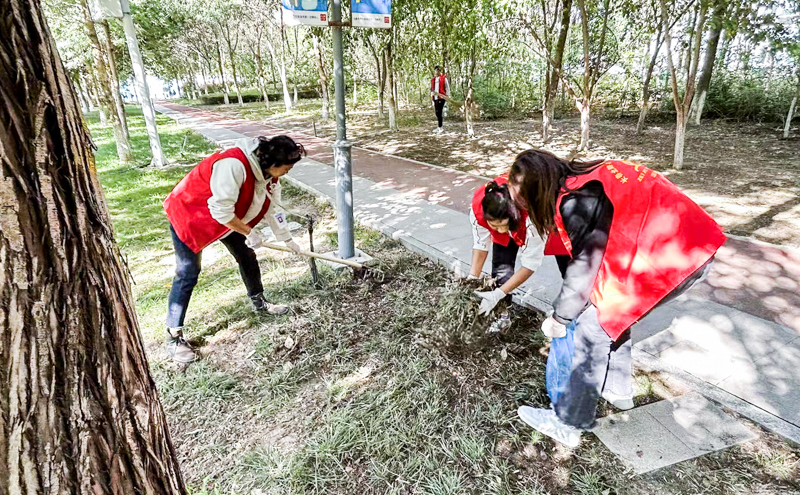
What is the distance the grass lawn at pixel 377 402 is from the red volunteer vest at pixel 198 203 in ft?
2.78

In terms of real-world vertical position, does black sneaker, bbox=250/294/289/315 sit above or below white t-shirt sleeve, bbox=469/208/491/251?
below

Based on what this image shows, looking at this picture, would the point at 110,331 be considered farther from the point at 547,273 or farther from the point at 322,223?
the point at 322,223

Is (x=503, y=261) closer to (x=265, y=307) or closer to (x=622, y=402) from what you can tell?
(x=622, y=402)

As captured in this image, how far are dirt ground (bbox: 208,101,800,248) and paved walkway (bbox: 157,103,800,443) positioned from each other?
3.48 feet

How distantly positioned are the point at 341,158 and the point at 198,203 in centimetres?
144

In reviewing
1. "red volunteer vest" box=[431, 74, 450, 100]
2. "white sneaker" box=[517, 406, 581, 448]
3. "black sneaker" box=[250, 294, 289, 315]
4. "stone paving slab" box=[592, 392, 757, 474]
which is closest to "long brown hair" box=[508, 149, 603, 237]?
"white sneaker" box=[517, 406, 581, 448]

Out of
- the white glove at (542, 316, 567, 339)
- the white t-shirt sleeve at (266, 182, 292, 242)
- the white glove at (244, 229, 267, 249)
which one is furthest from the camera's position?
the white glove at (244, 229, 267, 249)

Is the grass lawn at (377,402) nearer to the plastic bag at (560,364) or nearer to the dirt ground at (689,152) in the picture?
the plastic bag at (560,364)

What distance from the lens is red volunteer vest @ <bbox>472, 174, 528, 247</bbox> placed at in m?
2.40

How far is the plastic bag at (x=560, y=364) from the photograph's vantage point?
6.84 ft

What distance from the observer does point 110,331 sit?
1.00m

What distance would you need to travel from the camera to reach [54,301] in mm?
894

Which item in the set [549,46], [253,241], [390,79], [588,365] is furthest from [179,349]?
[390,79]

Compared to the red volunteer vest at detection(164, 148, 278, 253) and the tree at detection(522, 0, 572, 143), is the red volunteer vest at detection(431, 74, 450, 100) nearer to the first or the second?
the tree at detection(522, 0, 572, 143)
